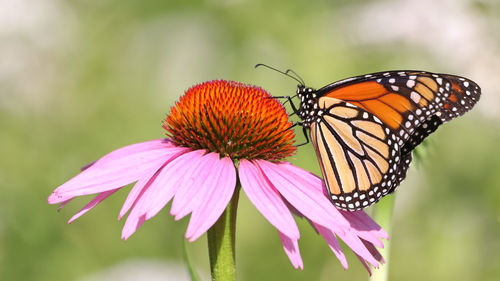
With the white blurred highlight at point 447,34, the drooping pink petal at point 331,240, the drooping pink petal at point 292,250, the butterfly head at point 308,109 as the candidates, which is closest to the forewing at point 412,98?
the butterfly head at point 308,109

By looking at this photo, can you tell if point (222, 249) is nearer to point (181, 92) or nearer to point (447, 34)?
point (447, 34)

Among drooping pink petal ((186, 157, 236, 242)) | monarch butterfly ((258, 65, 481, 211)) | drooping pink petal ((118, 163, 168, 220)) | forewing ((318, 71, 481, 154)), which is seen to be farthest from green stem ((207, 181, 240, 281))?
forewing ((318, 71, 481, 154))

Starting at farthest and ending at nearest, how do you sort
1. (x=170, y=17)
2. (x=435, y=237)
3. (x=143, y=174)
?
(x=170, y=17) → (x=435, y=237) → (x=143, y=174)

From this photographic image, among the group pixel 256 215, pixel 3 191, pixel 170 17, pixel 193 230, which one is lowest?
pixel 256 215

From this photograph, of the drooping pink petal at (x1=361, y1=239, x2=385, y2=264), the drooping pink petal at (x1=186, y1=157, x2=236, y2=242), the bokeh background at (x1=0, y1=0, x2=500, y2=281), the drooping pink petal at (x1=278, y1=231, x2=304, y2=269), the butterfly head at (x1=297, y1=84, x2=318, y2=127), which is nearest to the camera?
the drooping pink petal at (x1=186, y1=157, x2=236, y2=242)

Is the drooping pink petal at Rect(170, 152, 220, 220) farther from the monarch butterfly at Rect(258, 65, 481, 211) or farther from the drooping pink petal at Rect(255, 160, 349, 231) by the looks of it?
the monarch butterfly at Rect(258, 65, 481, 211)

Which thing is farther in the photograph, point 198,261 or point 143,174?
point 198,261

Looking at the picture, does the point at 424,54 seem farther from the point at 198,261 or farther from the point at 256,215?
the point at 198,261

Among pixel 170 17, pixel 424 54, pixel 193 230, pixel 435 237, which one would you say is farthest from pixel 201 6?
Answer: pixel 193 230
